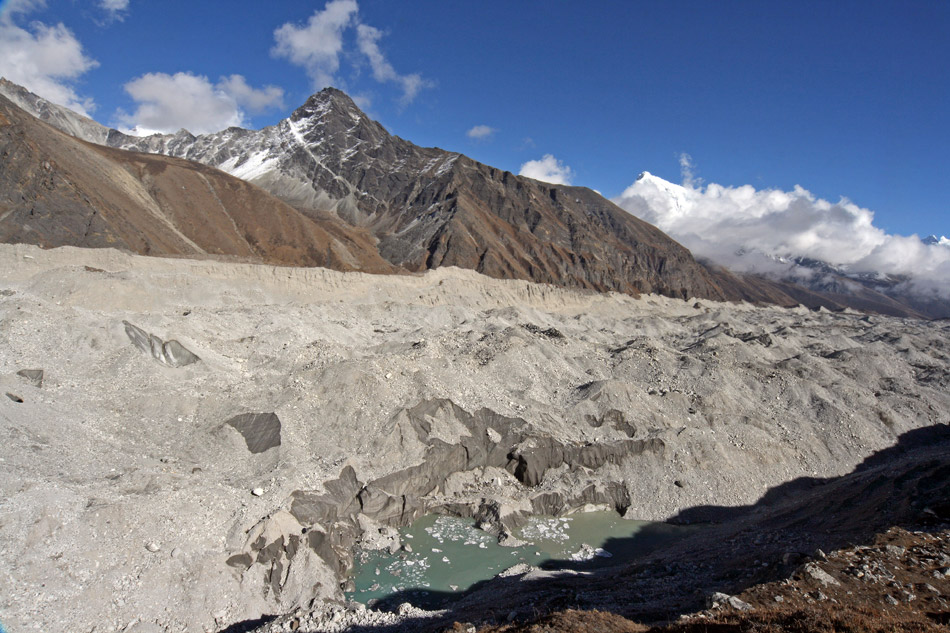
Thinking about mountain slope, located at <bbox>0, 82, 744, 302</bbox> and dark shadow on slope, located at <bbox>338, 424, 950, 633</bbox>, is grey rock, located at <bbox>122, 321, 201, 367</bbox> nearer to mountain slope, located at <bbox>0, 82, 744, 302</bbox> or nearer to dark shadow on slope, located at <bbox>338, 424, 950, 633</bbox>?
dark shadow on slope, located at <bbox>338, 424, 950, 633</bbox>

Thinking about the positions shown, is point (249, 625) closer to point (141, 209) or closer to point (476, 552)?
point (476, 552)

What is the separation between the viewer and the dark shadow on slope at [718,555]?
1404 cm

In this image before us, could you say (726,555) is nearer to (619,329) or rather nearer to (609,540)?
(609,540)

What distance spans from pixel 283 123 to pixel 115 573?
123821 millimetres

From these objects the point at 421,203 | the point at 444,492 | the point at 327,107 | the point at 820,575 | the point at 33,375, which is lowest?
the point at 820,575

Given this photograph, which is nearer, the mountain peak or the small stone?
the small stone

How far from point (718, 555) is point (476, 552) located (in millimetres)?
8592

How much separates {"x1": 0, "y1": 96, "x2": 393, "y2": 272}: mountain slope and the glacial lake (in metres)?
40.7

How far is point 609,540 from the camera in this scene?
2205 centimetres

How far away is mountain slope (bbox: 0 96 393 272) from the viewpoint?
43.4 m

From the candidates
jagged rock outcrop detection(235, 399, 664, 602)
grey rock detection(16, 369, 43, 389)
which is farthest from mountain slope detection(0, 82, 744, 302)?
grey rock detection(16, 369, 43, 389)

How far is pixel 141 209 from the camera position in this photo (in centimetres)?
5519

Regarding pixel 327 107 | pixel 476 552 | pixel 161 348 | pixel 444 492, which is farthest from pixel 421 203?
pixel 476 552

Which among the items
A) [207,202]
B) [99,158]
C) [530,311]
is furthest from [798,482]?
[99,158]
